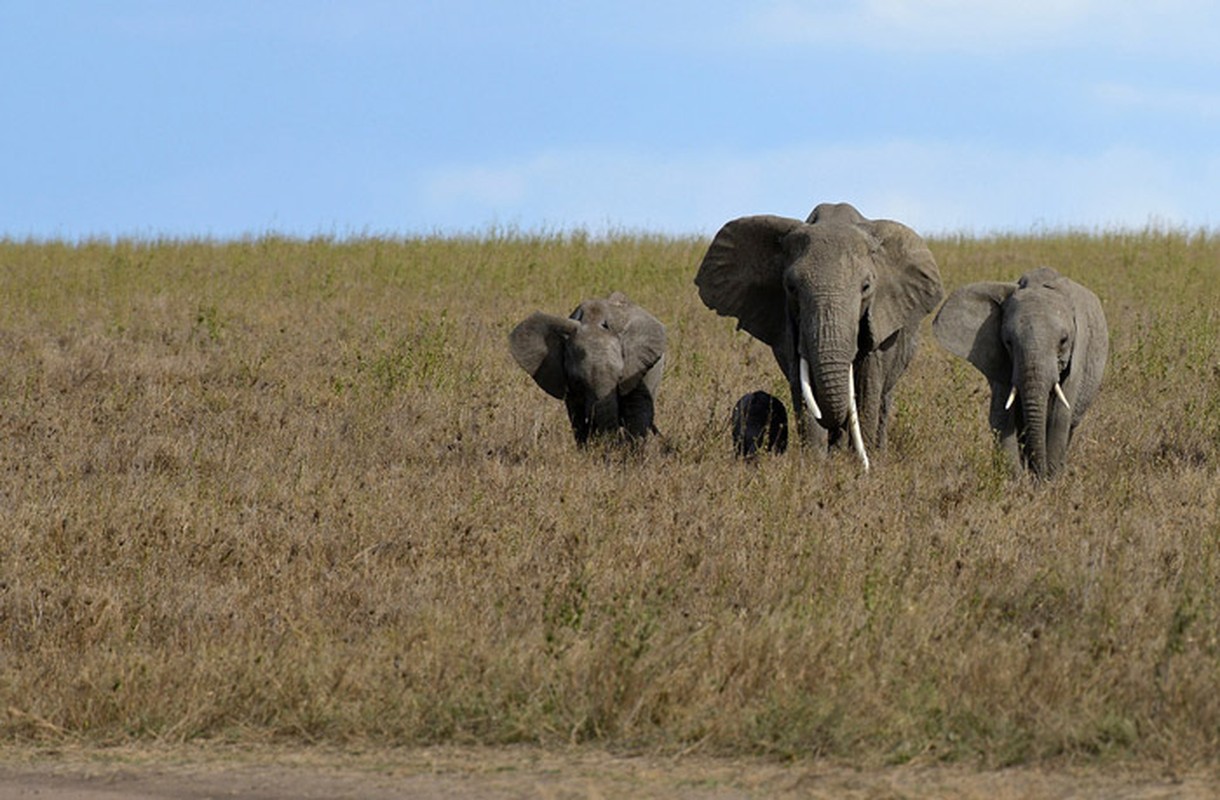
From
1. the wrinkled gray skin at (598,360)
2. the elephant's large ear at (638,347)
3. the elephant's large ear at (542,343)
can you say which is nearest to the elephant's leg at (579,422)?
the wrinkled gray skin at (598,360)

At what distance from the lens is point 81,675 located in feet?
25.7

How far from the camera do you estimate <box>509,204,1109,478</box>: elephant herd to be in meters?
11.5

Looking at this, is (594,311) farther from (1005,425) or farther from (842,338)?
(1005,425)

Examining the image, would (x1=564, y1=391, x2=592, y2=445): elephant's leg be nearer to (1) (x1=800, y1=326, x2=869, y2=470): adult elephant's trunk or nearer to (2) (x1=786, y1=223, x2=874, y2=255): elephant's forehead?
(1) (x1=800, y1=326, x2=869, y2=470): adult elephant's trunk

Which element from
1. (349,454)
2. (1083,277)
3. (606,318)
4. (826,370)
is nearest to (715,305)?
(606,318)

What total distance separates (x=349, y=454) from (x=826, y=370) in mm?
4279

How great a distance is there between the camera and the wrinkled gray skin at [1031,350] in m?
11.3

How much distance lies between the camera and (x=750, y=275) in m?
12.8

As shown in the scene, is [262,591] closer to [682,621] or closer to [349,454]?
[682,621]

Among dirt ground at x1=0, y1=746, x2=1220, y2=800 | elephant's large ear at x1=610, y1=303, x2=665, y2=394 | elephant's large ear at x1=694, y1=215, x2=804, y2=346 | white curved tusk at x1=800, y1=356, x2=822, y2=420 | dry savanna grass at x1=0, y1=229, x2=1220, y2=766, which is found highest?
elephant's large ear at x1=694, y1=215, x2=804, y2=346

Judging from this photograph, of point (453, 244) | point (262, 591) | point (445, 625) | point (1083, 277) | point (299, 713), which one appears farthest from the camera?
point (453, 244)

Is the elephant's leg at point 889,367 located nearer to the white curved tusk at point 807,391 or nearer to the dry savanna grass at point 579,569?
the dry savanna grass at point 579,569

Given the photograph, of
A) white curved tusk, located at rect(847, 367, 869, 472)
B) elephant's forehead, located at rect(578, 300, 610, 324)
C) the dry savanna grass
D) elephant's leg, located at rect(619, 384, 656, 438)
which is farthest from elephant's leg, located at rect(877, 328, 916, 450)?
→ elephant's forehead, located at rect(578, 300, 610, 324)

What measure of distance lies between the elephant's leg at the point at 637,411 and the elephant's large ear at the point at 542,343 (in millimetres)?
538
